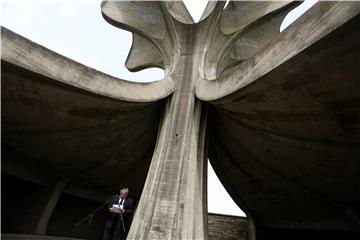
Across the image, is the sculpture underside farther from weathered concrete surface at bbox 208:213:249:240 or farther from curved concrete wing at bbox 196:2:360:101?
weathered concrete surface at bbox 208:213:249:240

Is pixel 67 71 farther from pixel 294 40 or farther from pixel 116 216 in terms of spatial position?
pixel 294 40

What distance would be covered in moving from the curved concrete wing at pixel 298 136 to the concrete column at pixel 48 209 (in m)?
6.13

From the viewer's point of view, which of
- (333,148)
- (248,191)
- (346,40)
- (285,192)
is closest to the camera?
(346,40)

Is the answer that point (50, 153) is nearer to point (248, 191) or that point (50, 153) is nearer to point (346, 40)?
point (248, 191)

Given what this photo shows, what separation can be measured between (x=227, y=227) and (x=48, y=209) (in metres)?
8.04

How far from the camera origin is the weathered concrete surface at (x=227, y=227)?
1306 centimetres

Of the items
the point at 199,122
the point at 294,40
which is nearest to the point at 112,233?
the point at 199,122

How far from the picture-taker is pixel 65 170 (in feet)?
35.0

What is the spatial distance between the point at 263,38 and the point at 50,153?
10.7 metres

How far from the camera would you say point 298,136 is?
8.03 meters

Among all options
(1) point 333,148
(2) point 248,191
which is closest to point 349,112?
(1) point 333,148

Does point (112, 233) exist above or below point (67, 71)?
below

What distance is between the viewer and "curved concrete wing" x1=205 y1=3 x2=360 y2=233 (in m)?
5.36

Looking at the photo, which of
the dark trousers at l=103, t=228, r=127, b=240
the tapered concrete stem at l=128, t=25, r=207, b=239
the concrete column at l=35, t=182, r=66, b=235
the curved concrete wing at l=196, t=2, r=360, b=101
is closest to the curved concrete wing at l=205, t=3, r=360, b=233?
the curved concrete wing at l=196, t=2, r=360, b=101
